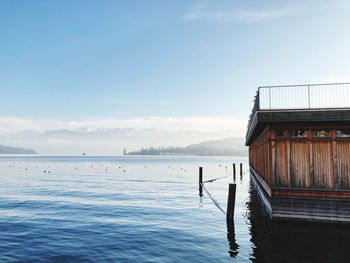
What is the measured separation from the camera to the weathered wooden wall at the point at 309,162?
1923 cm

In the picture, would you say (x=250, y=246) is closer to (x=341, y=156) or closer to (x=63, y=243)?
(x=341, y=156)

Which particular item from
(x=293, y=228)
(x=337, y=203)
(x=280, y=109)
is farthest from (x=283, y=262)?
(x=280, y=109)

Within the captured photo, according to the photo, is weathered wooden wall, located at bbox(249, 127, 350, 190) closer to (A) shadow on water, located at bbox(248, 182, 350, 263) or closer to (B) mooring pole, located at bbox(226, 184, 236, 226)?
(A) shadow on water, located at bbox(248, 182, 350, 263)

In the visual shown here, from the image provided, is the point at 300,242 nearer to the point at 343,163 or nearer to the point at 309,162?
the point at 309,162

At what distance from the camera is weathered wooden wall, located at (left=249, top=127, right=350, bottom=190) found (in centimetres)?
1923

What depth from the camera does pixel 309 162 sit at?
1975 centimetres

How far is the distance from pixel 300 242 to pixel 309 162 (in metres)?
4.97

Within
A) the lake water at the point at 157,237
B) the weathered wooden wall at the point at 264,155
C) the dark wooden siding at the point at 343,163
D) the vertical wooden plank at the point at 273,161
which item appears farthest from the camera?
the weathered wooden wall at the point at 264,155

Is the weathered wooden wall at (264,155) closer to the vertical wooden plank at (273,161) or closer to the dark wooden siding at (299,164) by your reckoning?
the vertical wooden plank at (273,161)

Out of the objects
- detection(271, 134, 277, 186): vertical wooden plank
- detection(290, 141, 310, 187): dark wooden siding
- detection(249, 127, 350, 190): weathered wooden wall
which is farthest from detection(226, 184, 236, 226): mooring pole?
detection(290, 141, 310, 187): dark wooden siding

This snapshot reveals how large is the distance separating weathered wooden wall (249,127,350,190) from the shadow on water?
96.0 inches

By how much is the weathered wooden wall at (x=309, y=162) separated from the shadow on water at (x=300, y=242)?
244 centimetres

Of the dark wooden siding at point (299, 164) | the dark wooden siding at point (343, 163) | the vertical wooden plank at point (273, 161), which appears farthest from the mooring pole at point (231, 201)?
the dark wooden siding at point (343, 163)

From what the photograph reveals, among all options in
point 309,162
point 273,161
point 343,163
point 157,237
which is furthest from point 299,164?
point 157,237
